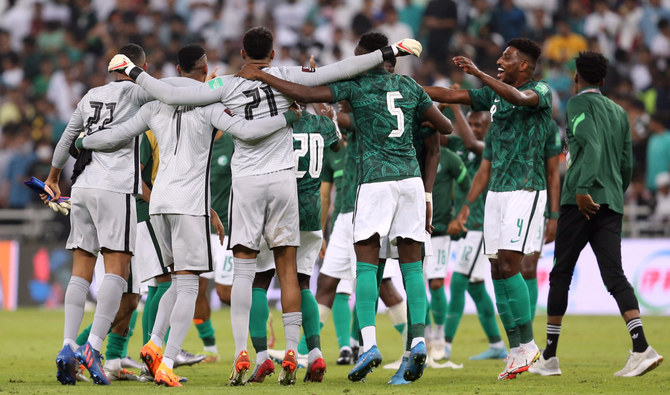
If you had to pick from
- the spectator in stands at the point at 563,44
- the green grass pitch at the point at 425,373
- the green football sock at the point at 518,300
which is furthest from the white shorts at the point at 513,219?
the spectator in stands at the point at 563,44

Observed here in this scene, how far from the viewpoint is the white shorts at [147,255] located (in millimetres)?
8445

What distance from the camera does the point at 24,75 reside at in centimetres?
2358

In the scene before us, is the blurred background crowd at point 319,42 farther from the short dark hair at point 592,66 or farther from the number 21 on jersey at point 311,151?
the number 21 on jersey at point 311,151

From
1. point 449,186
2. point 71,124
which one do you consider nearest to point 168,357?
point 71,124

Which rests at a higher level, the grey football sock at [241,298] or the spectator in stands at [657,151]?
the spectator in stands at [657,151]

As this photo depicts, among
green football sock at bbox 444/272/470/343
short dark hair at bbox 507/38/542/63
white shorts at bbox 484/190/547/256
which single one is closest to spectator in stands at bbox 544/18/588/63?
green football sock at bbox 444/272/470/343

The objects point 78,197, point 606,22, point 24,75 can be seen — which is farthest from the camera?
point 24,75

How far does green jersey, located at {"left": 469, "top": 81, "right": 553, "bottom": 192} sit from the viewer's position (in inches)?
340

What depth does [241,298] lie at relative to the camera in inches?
305

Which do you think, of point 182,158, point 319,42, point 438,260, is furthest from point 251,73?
point 319,42

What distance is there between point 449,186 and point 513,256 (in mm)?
2875

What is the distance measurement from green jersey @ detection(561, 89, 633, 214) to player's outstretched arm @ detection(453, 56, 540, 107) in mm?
663

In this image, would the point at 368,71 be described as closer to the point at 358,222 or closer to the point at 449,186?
the point at 358,222

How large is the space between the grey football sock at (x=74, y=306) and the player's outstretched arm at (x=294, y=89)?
2203 mm
